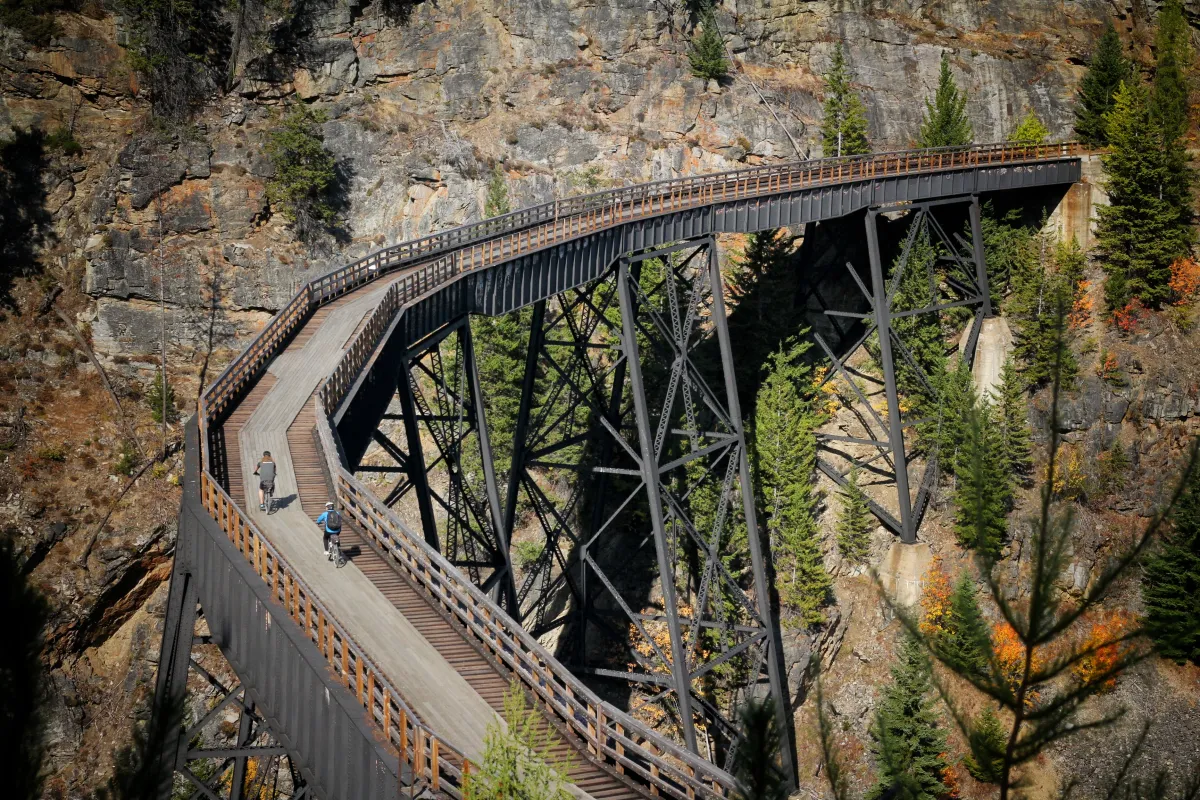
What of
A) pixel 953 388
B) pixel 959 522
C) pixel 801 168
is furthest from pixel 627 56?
pixel 959 522

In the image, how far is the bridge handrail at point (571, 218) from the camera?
23859 millimetres

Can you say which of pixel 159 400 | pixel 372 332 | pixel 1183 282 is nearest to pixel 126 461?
pixel 159 400

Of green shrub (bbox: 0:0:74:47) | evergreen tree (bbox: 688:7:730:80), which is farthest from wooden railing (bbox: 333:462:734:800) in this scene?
green shrub (bbox: 0:0:74:47)

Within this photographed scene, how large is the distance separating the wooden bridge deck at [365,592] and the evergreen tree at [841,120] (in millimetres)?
29774

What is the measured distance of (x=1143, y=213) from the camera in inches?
1537

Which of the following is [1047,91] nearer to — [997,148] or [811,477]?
[997,148]

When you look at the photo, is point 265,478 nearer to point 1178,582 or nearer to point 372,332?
point 372,332

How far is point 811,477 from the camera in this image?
39188mm

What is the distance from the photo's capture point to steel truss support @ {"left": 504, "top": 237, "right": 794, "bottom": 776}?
94.7ft

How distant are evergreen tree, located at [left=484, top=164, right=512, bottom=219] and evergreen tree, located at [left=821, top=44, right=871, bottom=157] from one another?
45.9 feet

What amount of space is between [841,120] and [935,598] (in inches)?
892

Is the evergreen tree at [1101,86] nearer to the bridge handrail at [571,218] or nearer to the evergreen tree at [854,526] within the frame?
the bridge handrail at [571,218]

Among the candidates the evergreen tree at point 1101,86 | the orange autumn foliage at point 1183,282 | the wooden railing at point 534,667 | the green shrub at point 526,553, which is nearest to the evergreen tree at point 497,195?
the green shrub at point 526,553

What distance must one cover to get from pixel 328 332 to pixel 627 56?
2938cm
